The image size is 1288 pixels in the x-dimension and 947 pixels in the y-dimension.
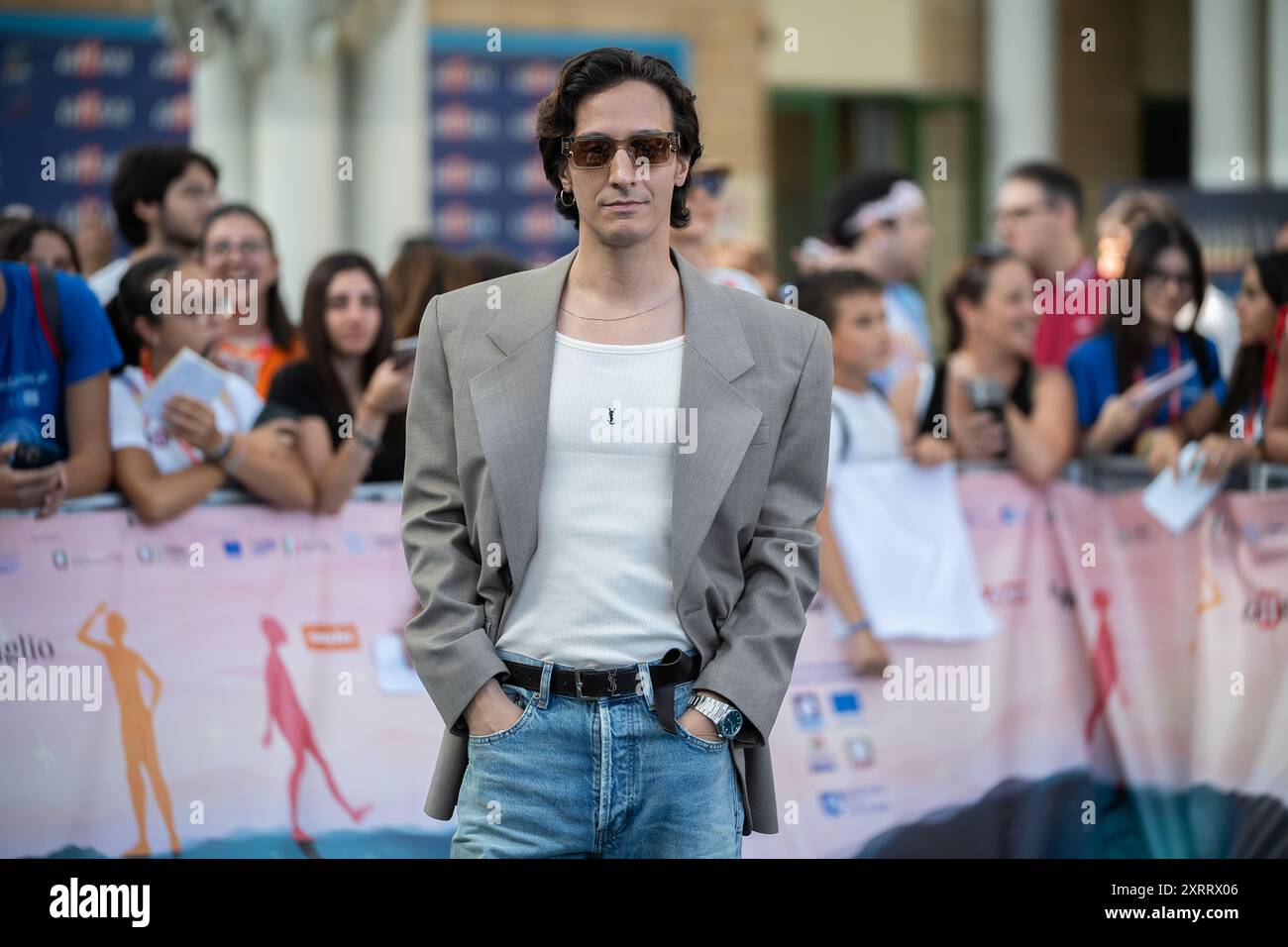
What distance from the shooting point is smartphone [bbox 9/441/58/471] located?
4.59 meters

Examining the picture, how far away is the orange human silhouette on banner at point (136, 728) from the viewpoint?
4.75 meters

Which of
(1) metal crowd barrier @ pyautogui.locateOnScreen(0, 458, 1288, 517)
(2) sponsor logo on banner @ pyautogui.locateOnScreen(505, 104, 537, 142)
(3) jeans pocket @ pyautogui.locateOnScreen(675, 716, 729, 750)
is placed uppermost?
(2) sponsor logo on banner @ pyautogui.locateOnScreen(505, 104, 537, 142)

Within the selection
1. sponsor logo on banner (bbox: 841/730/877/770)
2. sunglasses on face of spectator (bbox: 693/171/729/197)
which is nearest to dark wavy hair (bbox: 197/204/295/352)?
sunglasses on face of spectator (bbox: 693/171/729/197)

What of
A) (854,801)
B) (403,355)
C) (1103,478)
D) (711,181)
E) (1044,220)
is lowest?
(854,801)

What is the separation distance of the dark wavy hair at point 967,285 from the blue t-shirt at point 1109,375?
39 cm

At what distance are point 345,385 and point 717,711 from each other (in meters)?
2.59

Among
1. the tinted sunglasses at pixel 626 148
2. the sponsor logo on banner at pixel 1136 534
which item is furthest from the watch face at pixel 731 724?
the sponsor logo on banner at pixel 1136 534

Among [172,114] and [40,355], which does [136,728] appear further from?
[172,114]

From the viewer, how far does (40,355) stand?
467 cm

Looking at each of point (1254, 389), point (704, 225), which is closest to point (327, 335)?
point (704, 225)

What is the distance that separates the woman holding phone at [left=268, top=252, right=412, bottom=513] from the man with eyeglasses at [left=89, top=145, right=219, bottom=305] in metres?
0.83

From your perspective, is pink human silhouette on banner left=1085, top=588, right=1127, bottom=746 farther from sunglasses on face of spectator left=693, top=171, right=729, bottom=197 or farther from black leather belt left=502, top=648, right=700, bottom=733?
black leather belt left=502, top=648, right=700, bottom=733
